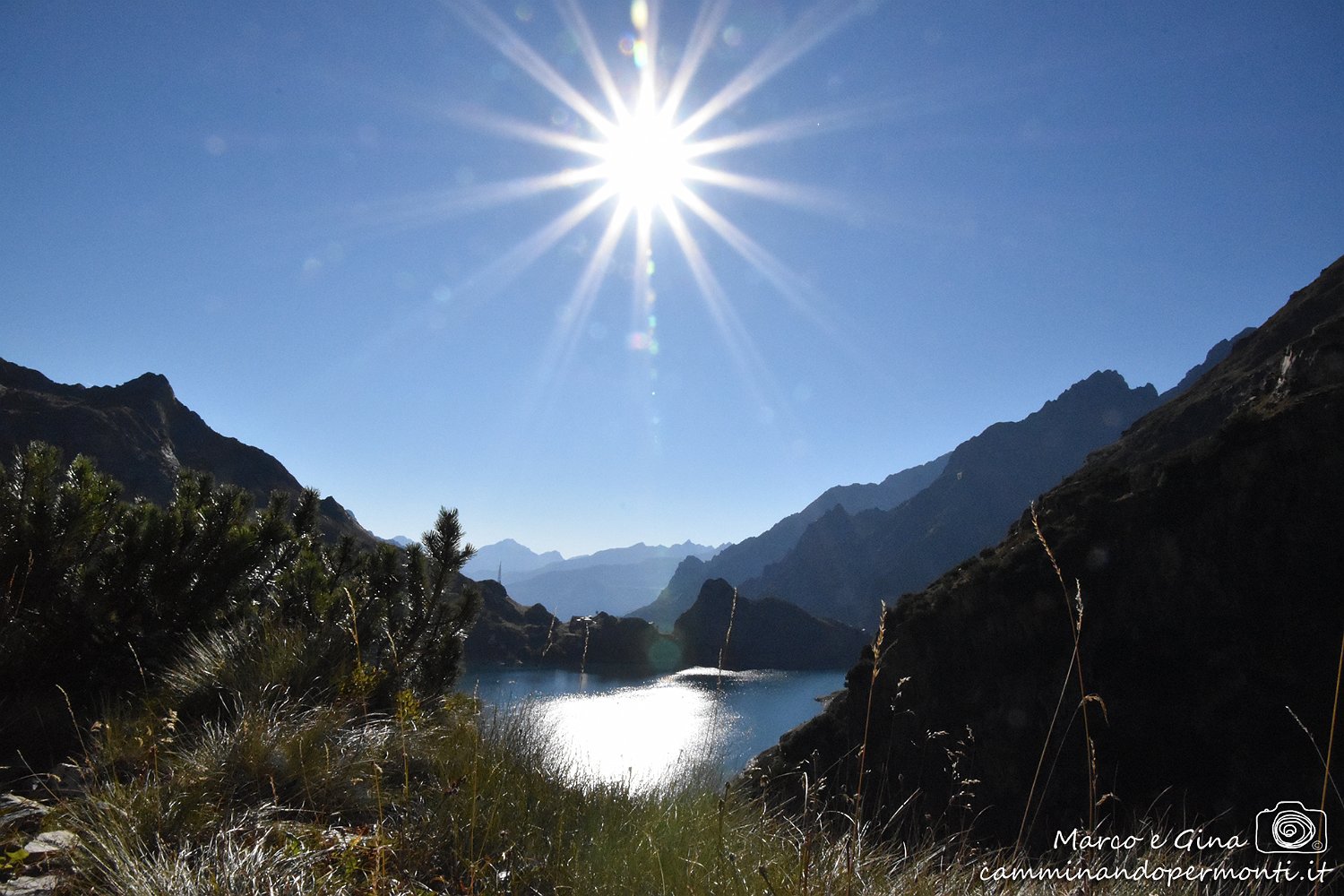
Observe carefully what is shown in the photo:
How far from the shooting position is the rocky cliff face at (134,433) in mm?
99125

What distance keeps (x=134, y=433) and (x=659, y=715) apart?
12076 centimetres

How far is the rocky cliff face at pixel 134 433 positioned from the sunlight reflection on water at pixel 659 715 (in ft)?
173

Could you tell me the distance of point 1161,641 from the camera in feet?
108

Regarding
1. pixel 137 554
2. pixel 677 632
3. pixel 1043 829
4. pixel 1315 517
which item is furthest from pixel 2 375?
pixel 1315 517

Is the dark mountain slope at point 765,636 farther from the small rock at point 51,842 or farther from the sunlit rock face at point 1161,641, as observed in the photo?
the small rock at point 51,842

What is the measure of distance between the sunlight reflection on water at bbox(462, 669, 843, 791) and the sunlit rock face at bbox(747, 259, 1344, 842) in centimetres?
1172

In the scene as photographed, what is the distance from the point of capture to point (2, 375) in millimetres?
111125

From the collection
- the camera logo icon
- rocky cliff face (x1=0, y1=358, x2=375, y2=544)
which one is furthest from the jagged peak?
the camera logo icon

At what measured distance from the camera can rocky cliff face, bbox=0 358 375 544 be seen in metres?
99.1

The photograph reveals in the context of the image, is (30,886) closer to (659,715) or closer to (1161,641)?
(1161,641)

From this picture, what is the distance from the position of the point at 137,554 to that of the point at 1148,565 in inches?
1782

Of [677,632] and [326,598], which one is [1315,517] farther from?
[677,632]

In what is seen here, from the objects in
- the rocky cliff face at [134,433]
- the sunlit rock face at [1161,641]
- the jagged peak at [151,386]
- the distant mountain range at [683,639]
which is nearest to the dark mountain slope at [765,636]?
the distant mountain range at [683,639]

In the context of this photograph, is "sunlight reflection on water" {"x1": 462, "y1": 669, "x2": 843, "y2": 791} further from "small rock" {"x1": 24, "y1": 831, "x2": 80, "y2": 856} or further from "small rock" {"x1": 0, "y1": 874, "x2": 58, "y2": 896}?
"small rock" {"x1": 24, "y1": 831, "x2": 80, "y2": 856}
